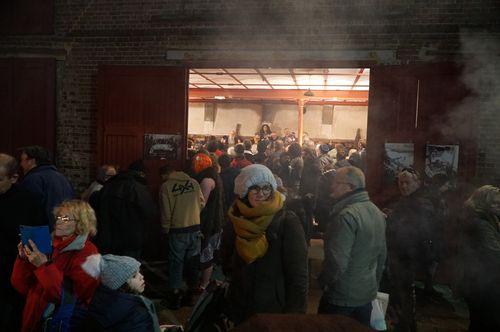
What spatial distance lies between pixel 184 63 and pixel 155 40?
0.69 m

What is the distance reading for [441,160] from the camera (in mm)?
6863

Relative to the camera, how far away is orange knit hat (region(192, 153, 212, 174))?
623 centimetres

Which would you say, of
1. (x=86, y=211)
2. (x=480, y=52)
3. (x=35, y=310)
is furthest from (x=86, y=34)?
(x=480, y=52)

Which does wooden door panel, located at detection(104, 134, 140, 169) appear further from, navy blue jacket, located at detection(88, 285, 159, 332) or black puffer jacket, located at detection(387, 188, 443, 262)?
navy blue jacket, located at detection(88, 285, 159, 332)

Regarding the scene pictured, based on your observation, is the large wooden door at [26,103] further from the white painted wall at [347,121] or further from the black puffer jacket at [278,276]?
the white painted wall at [347,121]

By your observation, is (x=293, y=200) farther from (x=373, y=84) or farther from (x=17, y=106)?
(x=17, y=106)

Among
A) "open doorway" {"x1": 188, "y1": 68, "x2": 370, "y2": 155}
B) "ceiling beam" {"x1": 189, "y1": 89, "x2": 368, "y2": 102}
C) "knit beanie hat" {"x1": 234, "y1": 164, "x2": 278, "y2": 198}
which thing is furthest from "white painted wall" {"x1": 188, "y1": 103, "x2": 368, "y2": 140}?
"knit beanie hat" {"x1": 234, "y1": 164, "x2": 278, "y2": 198}

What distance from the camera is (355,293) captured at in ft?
11.3

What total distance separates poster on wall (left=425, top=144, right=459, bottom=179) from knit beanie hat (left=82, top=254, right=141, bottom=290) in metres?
5.51

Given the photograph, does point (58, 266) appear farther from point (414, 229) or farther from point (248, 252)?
point (414, 229)

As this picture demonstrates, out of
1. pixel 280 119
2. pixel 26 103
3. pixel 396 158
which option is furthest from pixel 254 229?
pixel 280 119

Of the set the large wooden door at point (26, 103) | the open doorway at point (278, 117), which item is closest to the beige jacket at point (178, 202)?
the large wooden door at point (26, 103)

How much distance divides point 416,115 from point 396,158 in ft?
2.51

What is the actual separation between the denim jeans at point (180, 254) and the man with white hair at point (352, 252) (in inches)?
106
